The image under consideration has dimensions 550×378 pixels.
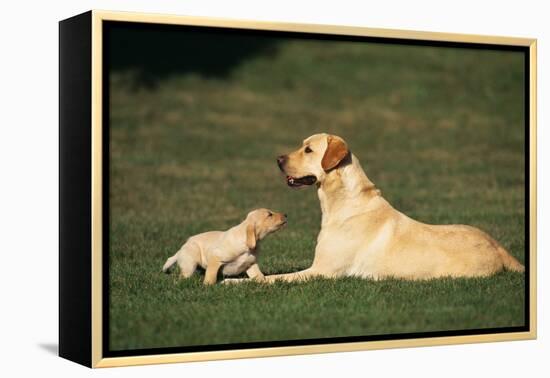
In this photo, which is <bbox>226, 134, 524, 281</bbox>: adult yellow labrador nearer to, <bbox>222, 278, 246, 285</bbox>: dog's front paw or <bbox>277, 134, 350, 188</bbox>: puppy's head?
<bbox>277, 134, 350, 188</bbox>: puppy's head

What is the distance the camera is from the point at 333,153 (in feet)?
33.9

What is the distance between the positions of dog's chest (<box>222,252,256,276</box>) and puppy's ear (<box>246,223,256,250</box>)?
0.12 metres

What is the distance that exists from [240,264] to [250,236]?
0.32 meters

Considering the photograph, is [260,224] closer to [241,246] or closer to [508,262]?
[241,246]

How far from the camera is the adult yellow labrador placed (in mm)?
10359

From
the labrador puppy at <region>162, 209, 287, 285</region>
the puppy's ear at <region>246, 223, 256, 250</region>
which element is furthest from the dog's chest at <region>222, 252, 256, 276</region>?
the puppy's ear at <region>246, 223, 256, 250</region>

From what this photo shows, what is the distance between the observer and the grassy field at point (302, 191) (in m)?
9.53

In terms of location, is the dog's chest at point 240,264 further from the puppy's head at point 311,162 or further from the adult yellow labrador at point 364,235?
the puppy's head at point 311,162

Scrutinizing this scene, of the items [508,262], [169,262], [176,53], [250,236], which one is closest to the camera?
[250,236]

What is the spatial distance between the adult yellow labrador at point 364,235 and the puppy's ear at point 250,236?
523 mm

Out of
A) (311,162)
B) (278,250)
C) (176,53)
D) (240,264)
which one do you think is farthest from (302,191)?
(176,53)

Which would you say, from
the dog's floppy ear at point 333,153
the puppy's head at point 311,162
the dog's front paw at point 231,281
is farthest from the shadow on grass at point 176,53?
the dog's front paw at point 231,281

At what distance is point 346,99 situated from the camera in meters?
23.1

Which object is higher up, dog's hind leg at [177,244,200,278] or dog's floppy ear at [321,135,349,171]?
dog's floppy ear at [321,135,349,171]
